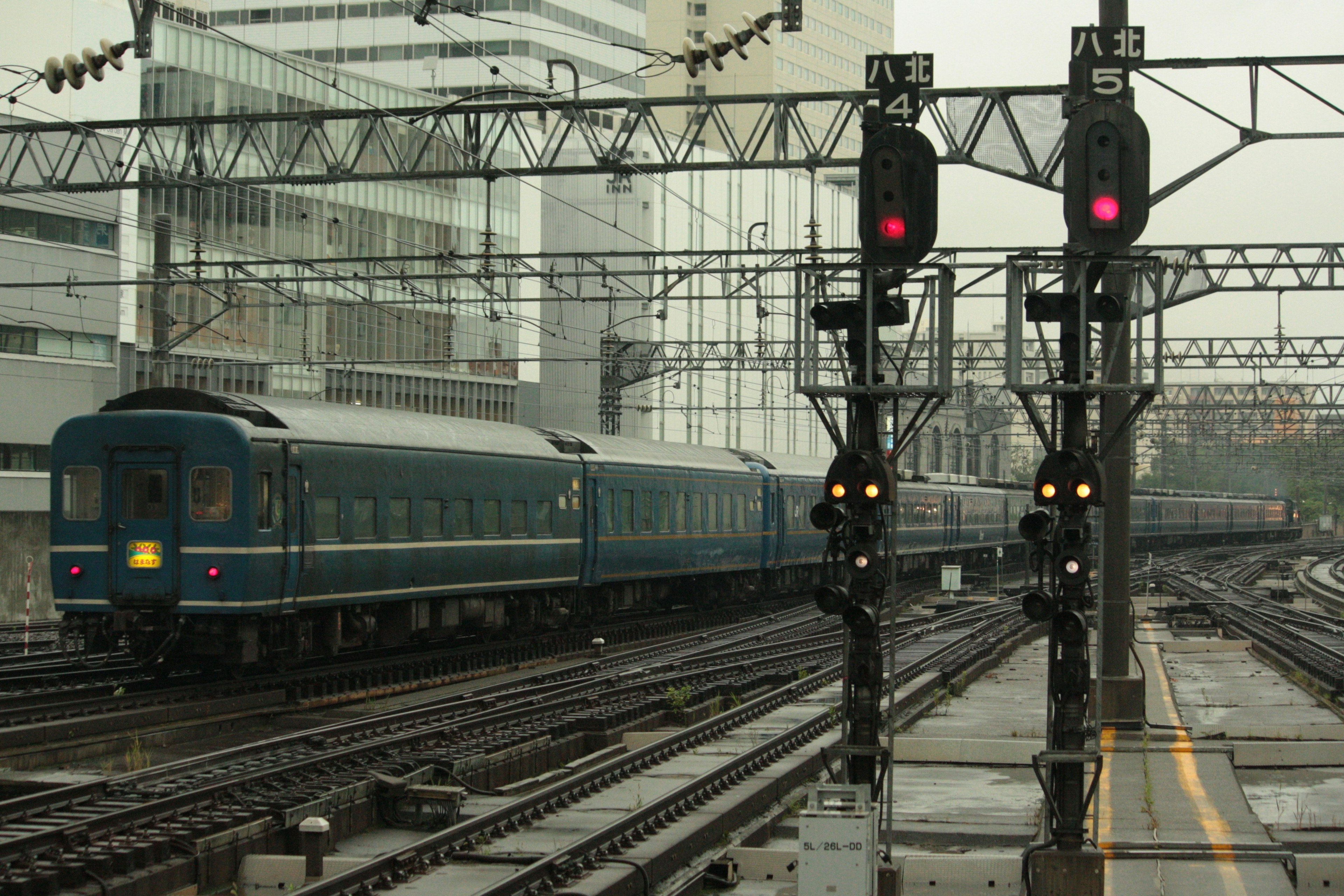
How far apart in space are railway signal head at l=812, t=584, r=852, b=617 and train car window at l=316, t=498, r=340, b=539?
10.2 metres

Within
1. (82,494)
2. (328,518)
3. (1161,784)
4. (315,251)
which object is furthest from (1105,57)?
(315,251)

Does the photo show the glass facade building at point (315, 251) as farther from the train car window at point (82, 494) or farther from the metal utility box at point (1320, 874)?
the metal utility box at point (1320, 874)

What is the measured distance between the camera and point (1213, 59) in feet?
54.8

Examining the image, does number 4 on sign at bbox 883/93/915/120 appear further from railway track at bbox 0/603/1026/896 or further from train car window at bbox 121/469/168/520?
train car window at bbox 121/469/168/520

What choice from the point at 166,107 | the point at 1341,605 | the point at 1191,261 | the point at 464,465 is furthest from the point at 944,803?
the point at 166,107

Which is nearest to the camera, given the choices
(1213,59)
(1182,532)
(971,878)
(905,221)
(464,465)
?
(905,221)

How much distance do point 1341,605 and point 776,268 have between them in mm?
23870

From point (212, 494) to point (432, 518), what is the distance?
4094mm

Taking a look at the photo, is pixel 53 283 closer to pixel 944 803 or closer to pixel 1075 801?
pixel 944 803

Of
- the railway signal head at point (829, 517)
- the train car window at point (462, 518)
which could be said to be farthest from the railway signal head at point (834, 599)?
the train car window at point (462, 518)

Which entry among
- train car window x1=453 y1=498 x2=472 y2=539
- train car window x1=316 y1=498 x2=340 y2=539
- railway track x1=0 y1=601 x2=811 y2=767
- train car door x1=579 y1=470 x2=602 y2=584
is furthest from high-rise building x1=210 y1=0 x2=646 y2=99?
train car window x1=316 y1=498 x2=340 y2=539

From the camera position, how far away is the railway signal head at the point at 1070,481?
9.28 m

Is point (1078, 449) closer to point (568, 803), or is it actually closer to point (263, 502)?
point (568, 803)

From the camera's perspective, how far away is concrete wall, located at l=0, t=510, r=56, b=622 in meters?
34.6
